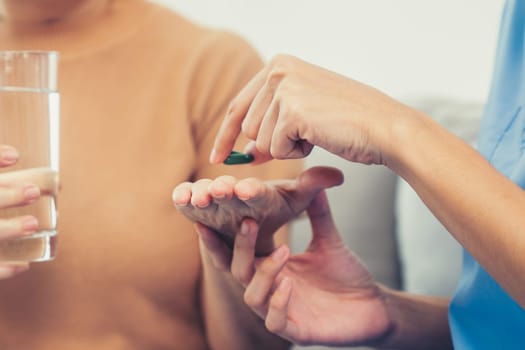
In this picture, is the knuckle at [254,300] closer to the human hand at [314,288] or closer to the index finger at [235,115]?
the human hand at [314,288]

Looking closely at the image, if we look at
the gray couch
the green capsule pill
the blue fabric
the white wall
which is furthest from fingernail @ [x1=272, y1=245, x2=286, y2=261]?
the white wall

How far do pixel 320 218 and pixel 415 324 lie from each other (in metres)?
0.18

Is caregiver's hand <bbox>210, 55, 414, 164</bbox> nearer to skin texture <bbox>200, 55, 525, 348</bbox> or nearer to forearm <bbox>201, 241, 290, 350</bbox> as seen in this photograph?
skin texture <bbox>200, 55, 525, 348</bbox>

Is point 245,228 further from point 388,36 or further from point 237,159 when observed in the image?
point 388,36

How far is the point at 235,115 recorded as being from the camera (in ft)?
2.68

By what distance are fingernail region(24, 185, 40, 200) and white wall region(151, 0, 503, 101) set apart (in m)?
0.94

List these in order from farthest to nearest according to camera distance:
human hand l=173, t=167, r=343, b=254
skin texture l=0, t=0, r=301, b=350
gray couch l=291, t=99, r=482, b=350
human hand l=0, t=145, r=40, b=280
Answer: gray couch l=291, t=99, r=482, b=350, skin texture l=0, t=0, r=301, b=350, human hand l=0, t=145, r=40, b=280, human hand l=173, t=167, r=343, b=254

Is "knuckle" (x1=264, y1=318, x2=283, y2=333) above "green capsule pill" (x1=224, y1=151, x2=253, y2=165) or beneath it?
beneath

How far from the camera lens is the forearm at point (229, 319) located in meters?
1.02

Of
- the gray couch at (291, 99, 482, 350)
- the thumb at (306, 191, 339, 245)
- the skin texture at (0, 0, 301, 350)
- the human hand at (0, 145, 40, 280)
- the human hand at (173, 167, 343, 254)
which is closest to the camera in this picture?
the human hand at (173, 167, 343, 254)

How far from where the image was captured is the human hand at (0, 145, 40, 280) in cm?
85

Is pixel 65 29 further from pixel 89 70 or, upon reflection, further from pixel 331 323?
pixel 331 323

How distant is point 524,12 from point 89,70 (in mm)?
643

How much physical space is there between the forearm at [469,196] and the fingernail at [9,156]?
1.40 ft
